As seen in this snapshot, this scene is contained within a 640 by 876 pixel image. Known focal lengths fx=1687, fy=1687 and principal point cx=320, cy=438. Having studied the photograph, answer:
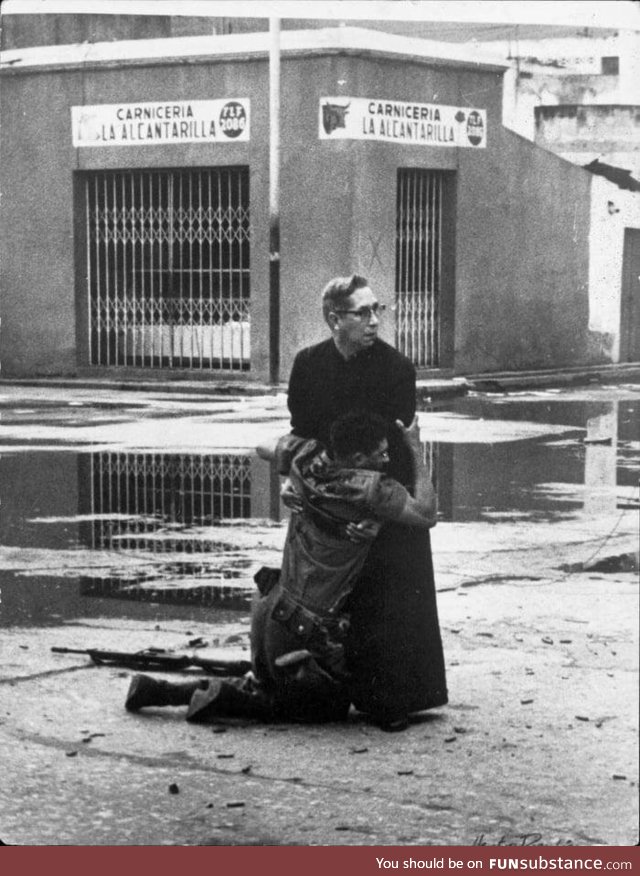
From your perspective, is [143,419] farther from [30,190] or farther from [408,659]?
[408,659]

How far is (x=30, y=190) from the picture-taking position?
19625 millimetres

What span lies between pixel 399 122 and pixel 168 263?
3.86 metres

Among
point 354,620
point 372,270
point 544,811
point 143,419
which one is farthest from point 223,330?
point 544,811

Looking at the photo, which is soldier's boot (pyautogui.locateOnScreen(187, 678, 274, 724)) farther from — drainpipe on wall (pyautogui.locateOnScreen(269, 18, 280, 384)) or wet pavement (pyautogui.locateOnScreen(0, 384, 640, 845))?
drainpipe on wall (pyautogui.locateOnScreen(269, 18, 280, 384))

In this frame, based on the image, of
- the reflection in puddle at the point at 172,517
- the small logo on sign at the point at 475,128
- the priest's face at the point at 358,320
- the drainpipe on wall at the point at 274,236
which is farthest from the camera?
the small logo on sign at the point at 475,128

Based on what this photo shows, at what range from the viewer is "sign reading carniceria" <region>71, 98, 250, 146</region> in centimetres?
1886

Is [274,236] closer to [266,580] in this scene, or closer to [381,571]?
[266,580]

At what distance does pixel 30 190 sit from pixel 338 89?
3965 millimetres

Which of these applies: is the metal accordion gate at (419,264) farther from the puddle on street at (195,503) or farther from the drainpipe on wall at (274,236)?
the drainpipe on wall at (274,236)

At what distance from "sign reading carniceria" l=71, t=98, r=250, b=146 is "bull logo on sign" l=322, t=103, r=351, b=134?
1.12 metres

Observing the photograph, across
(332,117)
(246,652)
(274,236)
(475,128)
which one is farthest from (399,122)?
(246,652)
